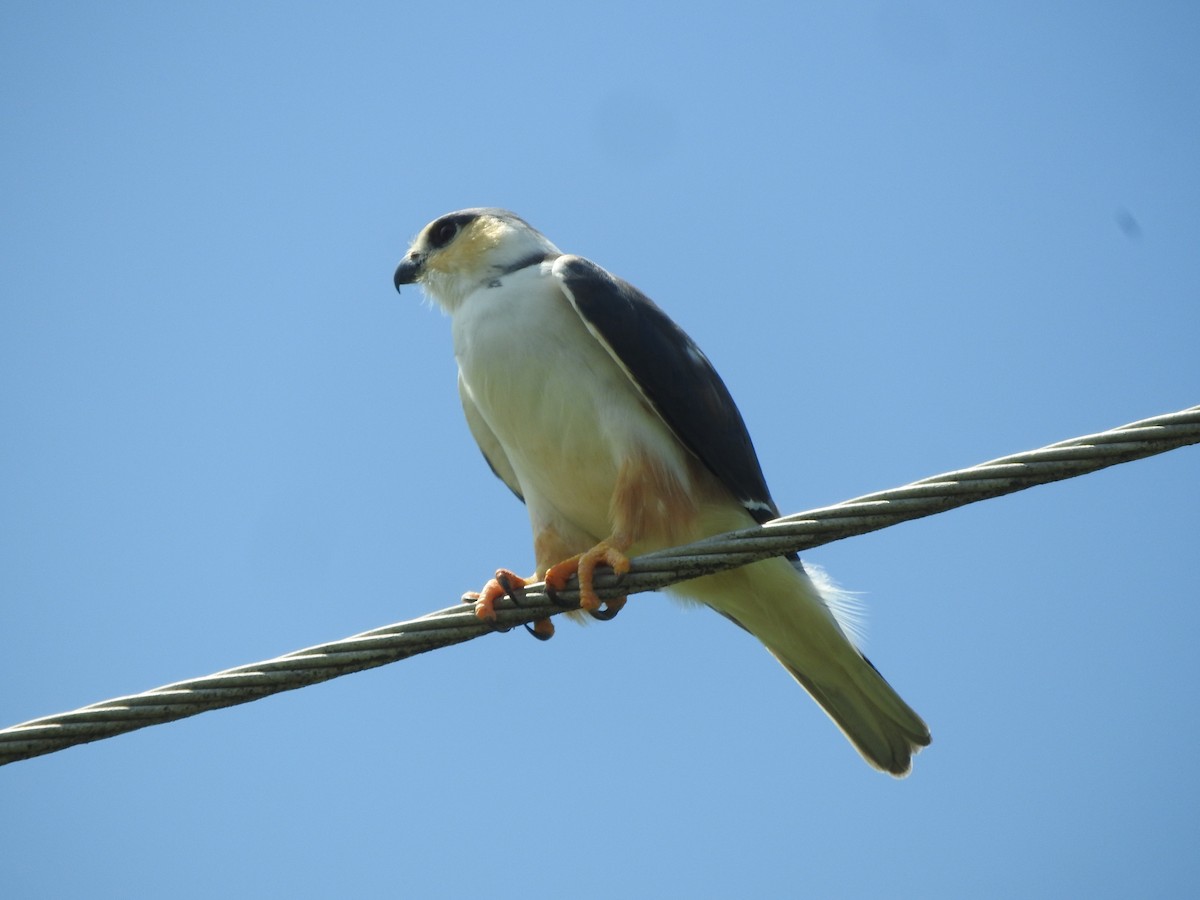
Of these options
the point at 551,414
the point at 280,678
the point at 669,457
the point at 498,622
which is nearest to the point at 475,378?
the point at 551,414

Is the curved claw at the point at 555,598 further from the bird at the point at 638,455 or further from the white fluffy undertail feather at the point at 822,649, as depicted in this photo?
the white fluffy undertail feather at the point at 822,649

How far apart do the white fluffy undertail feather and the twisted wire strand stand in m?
1.57

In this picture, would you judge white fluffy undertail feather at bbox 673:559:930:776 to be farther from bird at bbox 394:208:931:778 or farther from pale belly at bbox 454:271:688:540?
pale belly at bbox 454:271:688:540

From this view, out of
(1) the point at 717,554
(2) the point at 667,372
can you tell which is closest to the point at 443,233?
(2) the point at 667,372

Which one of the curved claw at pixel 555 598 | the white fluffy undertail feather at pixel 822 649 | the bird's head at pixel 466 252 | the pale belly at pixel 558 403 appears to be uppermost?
the bird's head at pixel 466 252

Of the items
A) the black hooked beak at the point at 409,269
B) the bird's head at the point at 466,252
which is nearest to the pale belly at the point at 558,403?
the bird's head at the point at 466,252

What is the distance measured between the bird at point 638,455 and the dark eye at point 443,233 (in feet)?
2.81

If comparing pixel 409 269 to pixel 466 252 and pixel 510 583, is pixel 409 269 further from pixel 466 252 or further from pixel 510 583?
pixel 510 583

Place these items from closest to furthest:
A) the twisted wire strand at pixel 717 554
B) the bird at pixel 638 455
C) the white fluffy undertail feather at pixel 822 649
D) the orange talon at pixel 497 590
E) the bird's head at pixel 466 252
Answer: the twisted wire strand at pixel 717 554
the orange talon at pixel 497 590
the bird at pixel 638 455
the white fluffy undertail feather at pixel 822 649
the bird's head at pixel 466 252

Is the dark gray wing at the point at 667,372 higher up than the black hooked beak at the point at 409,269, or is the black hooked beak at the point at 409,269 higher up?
the black hooked beak at the point at 409,269

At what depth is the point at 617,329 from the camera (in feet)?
15.7

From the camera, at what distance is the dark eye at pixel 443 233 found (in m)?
6.01

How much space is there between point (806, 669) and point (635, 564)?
1.84 m

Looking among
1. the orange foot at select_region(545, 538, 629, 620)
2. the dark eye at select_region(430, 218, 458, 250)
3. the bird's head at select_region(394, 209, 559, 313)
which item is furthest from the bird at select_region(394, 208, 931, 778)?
the dark eye at select_region(430, 218, 458, 250)
